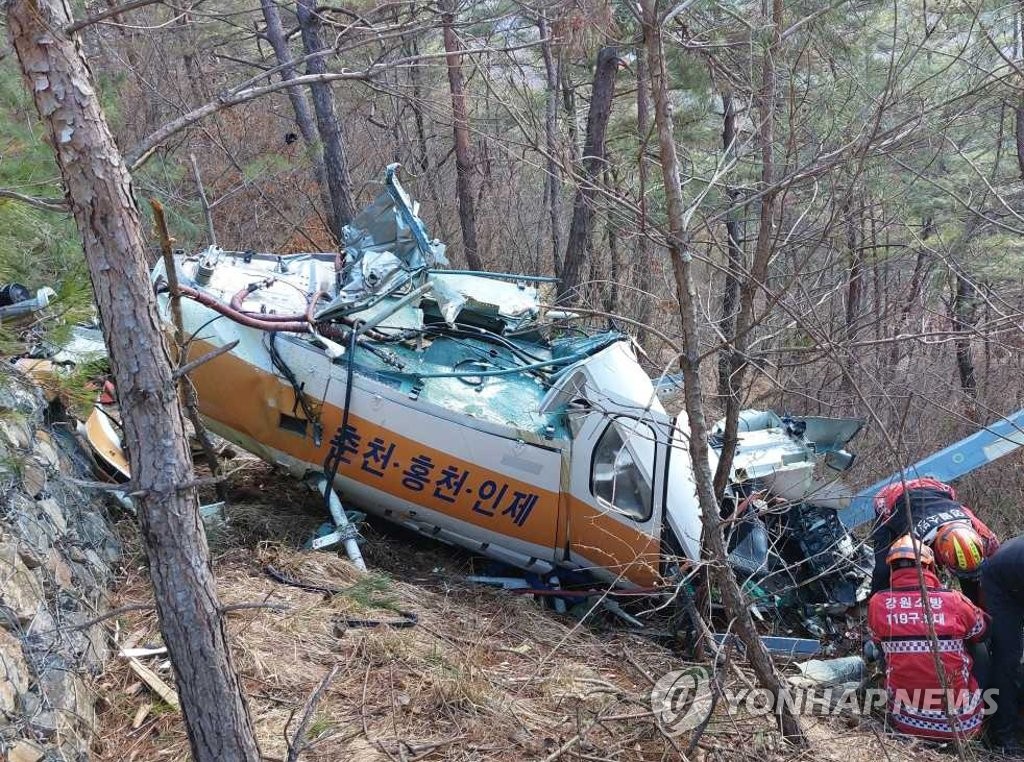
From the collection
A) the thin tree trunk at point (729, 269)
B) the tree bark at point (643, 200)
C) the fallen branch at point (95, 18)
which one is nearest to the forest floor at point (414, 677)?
the thin tree trunk at point (729, 269)

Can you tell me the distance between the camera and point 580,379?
6.32 metres

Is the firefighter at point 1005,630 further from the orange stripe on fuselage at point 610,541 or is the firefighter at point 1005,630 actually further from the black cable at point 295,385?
the black cable at point 295,385

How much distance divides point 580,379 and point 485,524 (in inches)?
52.1

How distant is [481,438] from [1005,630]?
11.6ft

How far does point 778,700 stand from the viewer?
4.41 metres

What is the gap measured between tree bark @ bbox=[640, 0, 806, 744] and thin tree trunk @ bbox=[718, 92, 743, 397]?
177 millimetres

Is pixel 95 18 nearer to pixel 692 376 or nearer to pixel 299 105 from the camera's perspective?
pixel 692 376

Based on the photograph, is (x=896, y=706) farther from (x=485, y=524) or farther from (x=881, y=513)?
(x=485, y=524)

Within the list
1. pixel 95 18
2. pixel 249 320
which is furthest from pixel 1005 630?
Answer: pixel 95 18

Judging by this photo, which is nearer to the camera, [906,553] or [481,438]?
[906,553]

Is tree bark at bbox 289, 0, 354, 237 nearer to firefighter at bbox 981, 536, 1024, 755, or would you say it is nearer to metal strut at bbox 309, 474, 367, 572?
metal strut at bbox 309, 474, 367, 572

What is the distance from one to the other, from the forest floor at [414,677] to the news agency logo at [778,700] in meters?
0.08

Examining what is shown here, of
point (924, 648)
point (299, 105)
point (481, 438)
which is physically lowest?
point (924, 648)

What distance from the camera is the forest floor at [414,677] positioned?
423 cm
